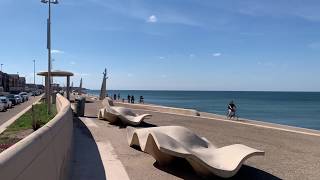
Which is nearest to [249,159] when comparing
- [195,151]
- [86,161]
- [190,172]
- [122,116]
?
[195,151]

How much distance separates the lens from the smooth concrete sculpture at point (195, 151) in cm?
946

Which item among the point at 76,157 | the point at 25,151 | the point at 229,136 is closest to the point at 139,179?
the point at 76,157

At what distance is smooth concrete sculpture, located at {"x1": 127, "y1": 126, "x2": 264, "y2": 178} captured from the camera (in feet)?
31.1

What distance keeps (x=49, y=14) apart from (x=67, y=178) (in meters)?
25.3

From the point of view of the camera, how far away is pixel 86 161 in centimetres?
1195

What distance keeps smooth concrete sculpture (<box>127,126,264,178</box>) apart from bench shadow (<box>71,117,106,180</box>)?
1376 mm

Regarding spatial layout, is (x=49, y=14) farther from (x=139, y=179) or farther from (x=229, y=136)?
(x=139, y=179)

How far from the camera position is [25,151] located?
4.52 meters

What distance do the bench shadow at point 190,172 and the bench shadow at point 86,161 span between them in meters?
1.47

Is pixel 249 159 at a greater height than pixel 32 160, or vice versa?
pixel 32 160

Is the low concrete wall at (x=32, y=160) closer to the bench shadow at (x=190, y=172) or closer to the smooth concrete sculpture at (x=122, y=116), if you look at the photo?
the bench shadow at (x=190, y=172)

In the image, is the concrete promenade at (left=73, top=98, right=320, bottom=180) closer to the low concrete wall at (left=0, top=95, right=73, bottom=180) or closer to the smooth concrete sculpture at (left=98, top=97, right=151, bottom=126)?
the smooth concrete sculpture at (left=98, top=97, right=151, bottom=126)

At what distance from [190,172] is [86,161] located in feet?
9.92

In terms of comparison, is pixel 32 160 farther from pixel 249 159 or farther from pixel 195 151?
pixel 249 159
